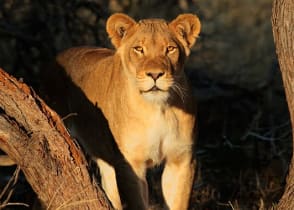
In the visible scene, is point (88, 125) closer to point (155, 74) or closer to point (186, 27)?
point (186, 27)

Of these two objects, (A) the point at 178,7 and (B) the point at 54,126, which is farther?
(A) the point at 178,7

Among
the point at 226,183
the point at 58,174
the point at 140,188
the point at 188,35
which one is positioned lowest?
the point at 226,183

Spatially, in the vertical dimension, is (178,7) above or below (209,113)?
above

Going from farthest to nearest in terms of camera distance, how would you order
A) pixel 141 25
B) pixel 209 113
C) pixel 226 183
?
pixel 209 113 < pixel 226 183 < pixel 141 25

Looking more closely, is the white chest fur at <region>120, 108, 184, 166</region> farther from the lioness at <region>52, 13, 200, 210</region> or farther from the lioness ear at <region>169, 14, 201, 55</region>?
the lioness ear at <region>169, 14, 201, 55</region>

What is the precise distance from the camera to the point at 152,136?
4.70m

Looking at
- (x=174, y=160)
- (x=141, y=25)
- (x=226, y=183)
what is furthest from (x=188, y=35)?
(x=226, y=183)

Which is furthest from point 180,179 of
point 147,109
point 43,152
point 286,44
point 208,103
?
point 208,103

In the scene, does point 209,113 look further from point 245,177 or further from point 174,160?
point 174,160

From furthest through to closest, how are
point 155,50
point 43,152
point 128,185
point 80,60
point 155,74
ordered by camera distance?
point 80,60
point 128,185
point 155,50
point 155,74
point 43,152

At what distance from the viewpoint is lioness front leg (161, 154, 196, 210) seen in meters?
4.87

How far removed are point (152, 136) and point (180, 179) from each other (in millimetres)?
348

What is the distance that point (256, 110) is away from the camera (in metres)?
7.89

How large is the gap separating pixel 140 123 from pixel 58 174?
90 cm
